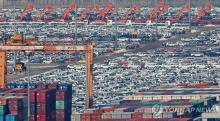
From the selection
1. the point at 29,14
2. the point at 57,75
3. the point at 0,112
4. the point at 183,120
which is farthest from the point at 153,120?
the point at 29,14

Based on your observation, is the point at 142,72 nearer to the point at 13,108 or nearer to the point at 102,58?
the point at 102,58

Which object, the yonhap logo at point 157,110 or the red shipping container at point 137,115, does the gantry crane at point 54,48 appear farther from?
the red shipping container at point 137,115

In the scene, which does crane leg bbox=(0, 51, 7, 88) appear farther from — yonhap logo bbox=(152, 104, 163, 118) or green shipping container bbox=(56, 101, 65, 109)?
yonhap logo bbox=(152, 104, 163, 118)

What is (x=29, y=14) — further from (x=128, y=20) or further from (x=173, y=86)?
(x=173, y=86)

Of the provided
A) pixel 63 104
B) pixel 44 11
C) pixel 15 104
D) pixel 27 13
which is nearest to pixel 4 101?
pixel 15 104

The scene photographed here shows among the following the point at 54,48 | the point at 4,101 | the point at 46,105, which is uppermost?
the point at 54,48

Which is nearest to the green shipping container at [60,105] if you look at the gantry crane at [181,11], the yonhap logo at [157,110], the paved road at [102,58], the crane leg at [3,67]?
the crane leg at [3,67]
